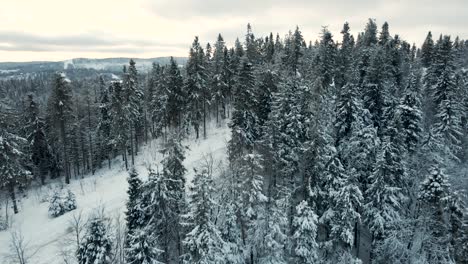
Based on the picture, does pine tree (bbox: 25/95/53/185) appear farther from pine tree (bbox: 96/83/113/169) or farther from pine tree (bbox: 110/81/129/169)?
pine tree (bbox: 110/81/129/169)

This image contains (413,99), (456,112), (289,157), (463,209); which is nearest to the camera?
(463,209)

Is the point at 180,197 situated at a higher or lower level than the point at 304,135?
lower

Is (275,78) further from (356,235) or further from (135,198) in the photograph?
(135,198)

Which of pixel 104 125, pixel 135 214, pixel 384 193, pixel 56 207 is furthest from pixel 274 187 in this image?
pixel 104 125

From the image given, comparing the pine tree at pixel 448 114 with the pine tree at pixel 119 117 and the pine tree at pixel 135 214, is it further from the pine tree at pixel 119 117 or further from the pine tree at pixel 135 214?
the pine tree at pixel 119 117

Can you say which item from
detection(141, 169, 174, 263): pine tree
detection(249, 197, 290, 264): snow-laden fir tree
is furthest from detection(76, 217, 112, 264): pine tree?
detection(249, 197, 290, 264): snow-laden fir tree

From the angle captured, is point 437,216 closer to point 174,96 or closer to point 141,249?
point 141,249

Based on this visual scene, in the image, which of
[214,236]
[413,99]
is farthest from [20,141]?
[413,99]
